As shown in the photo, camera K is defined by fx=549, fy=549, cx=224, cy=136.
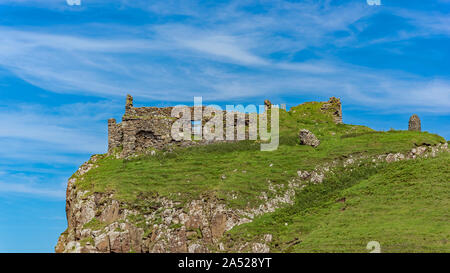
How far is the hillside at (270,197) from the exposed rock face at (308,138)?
0.56 meters

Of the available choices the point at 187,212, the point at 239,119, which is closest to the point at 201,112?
the point at 239,119

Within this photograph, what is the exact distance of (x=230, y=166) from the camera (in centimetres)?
4584

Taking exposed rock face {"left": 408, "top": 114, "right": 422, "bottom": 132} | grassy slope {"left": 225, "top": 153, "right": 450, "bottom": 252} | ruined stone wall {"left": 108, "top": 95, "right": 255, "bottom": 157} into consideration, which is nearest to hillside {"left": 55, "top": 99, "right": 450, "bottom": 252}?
grassy slope {"left": 225, "top": 153, "right": 450, "bottom": 252}

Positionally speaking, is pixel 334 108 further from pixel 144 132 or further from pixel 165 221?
pixel 165 221

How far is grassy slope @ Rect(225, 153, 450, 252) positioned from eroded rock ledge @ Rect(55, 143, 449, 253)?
41.0 inches

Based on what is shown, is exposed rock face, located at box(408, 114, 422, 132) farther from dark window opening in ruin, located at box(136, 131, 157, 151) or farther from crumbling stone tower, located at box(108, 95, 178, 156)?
dark window opening in ruin, located at box(136, 131, 157, 151)

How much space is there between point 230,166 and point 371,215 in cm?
1378

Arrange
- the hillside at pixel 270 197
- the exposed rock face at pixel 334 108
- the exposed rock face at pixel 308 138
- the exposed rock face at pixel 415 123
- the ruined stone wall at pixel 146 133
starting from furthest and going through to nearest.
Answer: the exposed rock face at pixel 334 108
the ruined stone wall at pixel 146 133
the exposed rock face at pixel 415 123
the exposed rock face at pixel 308 138
the hillside at pixel 270 197

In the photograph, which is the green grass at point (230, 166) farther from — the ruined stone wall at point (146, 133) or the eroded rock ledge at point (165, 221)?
the ruined stone wall at point (146, 133)

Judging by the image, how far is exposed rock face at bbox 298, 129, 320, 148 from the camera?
4850 centimetres

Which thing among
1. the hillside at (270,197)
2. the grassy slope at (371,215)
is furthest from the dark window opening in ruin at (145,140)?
the grassy slope at (371,215)

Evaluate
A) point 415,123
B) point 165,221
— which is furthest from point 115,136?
point 415,123

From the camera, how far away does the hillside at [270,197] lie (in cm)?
3494
